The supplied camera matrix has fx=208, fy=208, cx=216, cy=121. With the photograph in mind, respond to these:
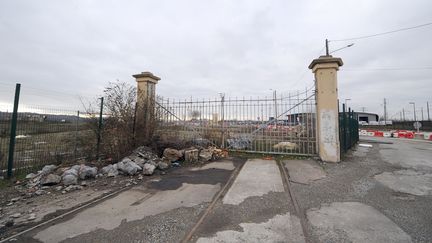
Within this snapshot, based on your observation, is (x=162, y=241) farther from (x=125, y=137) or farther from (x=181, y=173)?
(x=125, y=137)

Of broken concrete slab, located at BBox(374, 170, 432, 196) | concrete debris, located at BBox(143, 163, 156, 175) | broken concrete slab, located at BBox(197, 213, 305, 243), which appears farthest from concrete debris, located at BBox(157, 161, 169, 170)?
broken concrete slab, located at BBox(374, 170, 432, 196)

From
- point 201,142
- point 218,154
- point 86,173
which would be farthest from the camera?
point 201,142

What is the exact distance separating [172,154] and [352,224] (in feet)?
19.0

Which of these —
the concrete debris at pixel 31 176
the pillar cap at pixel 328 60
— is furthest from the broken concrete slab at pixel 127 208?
the pillar cap at pixel 328 60

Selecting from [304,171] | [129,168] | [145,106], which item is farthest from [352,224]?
[145,106]

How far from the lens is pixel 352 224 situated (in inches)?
128

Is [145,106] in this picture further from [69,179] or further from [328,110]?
[328,110]

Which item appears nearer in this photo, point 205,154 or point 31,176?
point 31,176

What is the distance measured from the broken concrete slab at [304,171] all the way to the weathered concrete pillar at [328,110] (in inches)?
29.4

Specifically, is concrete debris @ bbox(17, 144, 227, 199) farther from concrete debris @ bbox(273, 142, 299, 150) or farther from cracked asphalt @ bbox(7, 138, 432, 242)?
concrete debris @ bbox(273, 142, 299, 150)

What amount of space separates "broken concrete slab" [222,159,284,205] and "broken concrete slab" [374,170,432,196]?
2776mm

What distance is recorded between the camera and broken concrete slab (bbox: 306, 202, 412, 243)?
2877mm

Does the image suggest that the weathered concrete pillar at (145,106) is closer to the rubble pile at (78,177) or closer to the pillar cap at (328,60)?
the rubble pile at (78,177)

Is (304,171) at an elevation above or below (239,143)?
below
